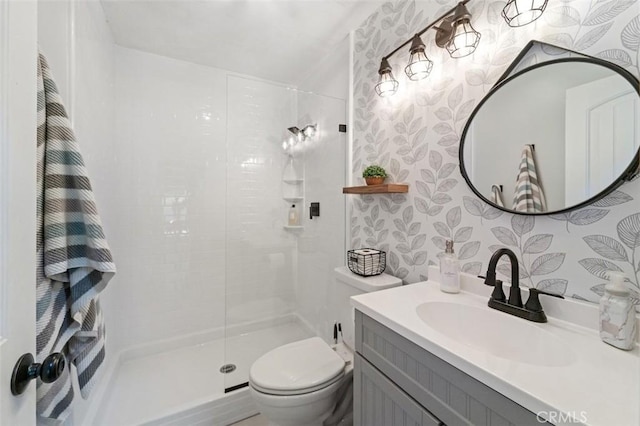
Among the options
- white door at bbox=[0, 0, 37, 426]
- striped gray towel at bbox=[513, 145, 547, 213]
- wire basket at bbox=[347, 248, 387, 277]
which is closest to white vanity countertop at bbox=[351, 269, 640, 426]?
striped gray towel at bbox=[513, 145, 547, 213]

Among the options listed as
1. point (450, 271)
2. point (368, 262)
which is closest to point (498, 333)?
point (450, 271)

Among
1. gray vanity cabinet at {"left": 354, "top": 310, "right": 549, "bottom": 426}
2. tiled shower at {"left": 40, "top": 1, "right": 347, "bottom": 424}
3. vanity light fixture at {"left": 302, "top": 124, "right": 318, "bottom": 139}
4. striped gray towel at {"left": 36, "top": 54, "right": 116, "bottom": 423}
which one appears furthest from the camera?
vanity light fixture at {"left": 302, "top": 124, "right": 318, "bottom": 139}

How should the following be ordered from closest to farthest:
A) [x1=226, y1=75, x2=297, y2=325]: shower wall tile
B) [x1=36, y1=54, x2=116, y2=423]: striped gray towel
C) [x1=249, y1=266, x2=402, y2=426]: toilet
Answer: [x1=36, y1=54, x2=116, y2=423]: striped gray towel → [x1=249, y1=266, x2=402, y2=426]: toilet → [x1=226, y1=75, x2=297, y2=325]: shower wall tile

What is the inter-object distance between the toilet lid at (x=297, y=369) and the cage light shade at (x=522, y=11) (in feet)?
5.20

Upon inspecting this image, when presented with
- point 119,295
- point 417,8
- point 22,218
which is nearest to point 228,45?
point 417,8

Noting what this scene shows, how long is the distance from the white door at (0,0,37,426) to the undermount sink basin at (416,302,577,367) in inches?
40.2

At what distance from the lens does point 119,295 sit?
2029 mm

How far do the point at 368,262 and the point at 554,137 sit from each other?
918 mm

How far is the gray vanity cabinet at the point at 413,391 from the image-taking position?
0.60 meters

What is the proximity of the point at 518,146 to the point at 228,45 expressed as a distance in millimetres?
1998

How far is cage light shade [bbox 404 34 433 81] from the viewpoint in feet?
3.95

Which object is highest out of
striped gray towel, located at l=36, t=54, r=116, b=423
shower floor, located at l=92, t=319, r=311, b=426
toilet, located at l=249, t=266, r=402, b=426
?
striped gray towel, located at l=36, t=54, r=116, b=423

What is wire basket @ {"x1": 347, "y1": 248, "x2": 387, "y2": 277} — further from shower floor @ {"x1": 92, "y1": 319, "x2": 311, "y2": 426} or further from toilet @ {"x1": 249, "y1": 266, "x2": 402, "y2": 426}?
shower floor @ {"x1": 92, "y1": 319, "x2": 311, "y2": 426}

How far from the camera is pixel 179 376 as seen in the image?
6.15 ft
